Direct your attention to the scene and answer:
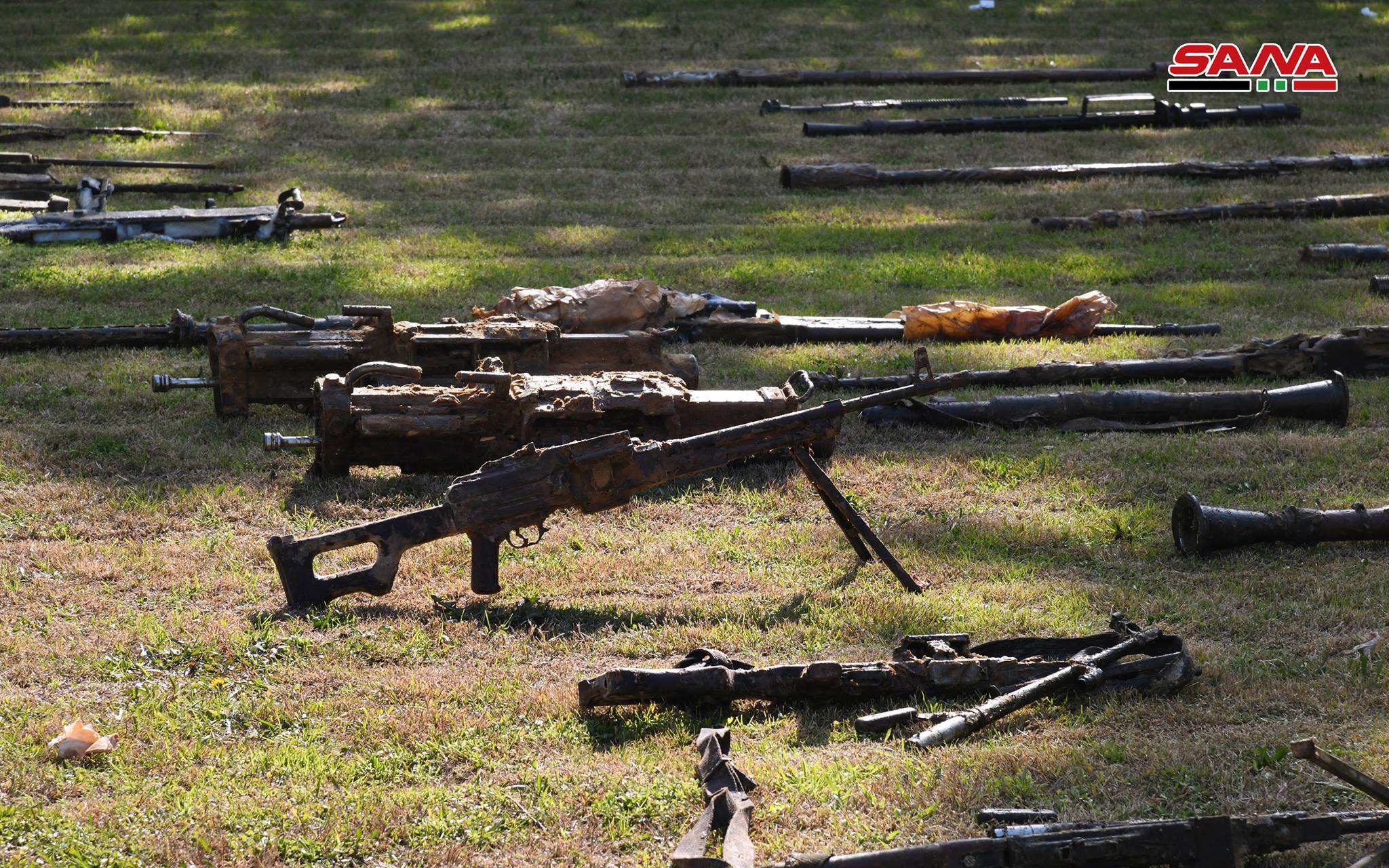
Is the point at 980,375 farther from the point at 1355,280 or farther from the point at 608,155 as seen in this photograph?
the point at 608,155

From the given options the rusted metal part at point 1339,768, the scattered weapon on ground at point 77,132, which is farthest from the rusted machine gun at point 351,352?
the scattered weapon on ground at point 77,132

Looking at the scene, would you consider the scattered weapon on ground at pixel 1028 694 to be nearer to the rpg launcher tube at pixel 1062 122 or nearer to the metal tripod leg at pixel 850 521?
the metal tripod leg at pixel 850 521

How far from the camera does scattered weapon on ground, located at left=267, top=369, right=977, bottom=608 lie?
614cm

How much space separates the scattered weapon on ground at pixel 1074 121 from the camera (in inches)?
701

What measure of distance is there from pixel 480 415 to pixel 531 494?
5.31ft

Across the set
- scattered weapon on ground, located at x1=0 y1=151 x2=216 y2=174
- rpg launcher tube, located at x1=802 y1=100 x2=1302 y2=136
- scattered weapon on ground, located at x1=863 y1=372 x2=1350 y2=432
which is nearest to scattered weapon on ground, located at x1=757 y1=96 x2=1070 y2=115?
rpg launcher tube, located at x1=802 y1=100 x2=1302 y2=136

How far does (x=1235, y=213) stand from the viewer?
14.2 meters

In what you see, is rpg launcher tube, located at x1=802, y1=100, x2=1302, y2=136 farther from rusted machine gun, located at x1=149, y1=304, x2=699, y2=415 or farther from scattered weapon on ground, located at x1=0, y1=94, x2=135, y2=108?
rusted machine gun, located at x1=149, y1=304, x2=699, y2=415

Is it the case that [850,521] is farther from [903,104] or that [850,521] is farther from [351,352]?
[903,104]

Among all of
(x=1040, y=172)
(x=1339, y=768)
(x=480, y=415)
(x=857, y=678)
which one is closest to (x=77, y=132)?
(x=1040, y=172)

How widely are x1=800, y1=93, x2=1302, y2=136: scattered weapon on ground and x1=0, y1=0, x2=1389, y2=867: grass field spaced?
4.84 ft

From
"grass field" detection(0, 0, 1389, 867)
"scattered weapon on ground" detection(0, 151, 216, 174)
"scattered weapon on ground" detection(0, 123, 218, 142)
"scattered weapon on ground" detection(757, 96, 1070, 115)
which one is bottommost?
"grass field" detection(0, 0, 1389, 867)

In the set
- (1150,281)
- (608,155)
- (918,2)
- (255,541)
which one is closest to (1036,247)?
(1150,281)

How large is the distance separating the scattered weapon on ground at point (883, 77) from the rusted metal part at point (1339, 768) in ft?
54.1
